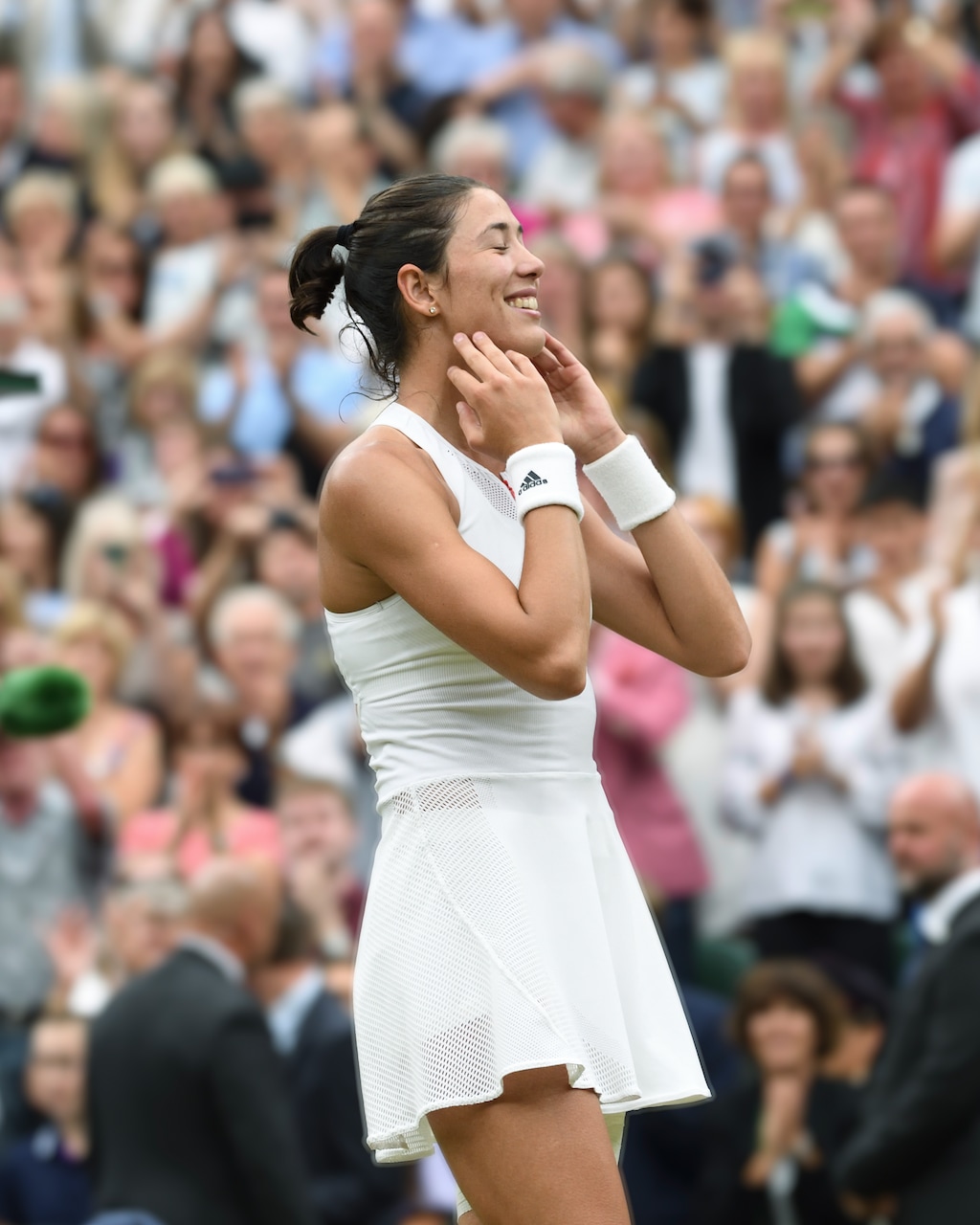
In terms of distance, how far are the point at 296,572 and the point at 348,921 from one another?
1.67m

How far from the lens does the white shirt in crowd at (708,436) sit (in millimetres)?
9188

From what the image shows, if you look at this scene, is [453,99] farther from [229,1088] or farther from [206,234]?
[229,1088]

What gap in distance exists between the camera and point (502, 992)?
3.35 metres

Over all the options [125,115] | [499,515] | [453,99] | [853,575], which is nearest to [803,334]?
[853,575]

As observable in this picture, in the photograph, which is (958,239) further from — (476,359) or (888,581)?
(476,359)

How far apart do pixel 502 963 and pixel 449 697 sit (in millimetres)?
414

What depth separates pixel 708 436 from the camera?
30.2 feet

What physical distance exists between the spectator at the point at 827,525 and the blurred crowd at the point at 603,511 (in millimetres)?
17

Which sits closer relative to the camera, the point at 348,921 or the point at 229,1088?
the point at 229,1088

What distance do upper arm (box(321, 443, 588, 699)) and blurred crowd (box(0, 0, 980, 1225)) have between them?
477mm

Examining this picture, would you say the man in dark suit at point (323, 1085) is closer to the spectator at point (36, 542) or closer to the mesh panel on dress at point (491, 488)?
the spectator at point (36, 542)

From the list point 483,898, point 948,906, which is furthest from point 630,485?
point 948,906

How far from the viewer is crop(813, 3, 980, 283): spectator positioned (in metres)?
10.5

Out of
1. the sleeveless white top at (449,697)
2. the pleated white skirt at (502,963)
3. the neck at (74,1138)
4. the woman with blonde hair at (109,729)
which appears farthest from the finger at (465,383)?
the woman with blonde hair at (109,729)
